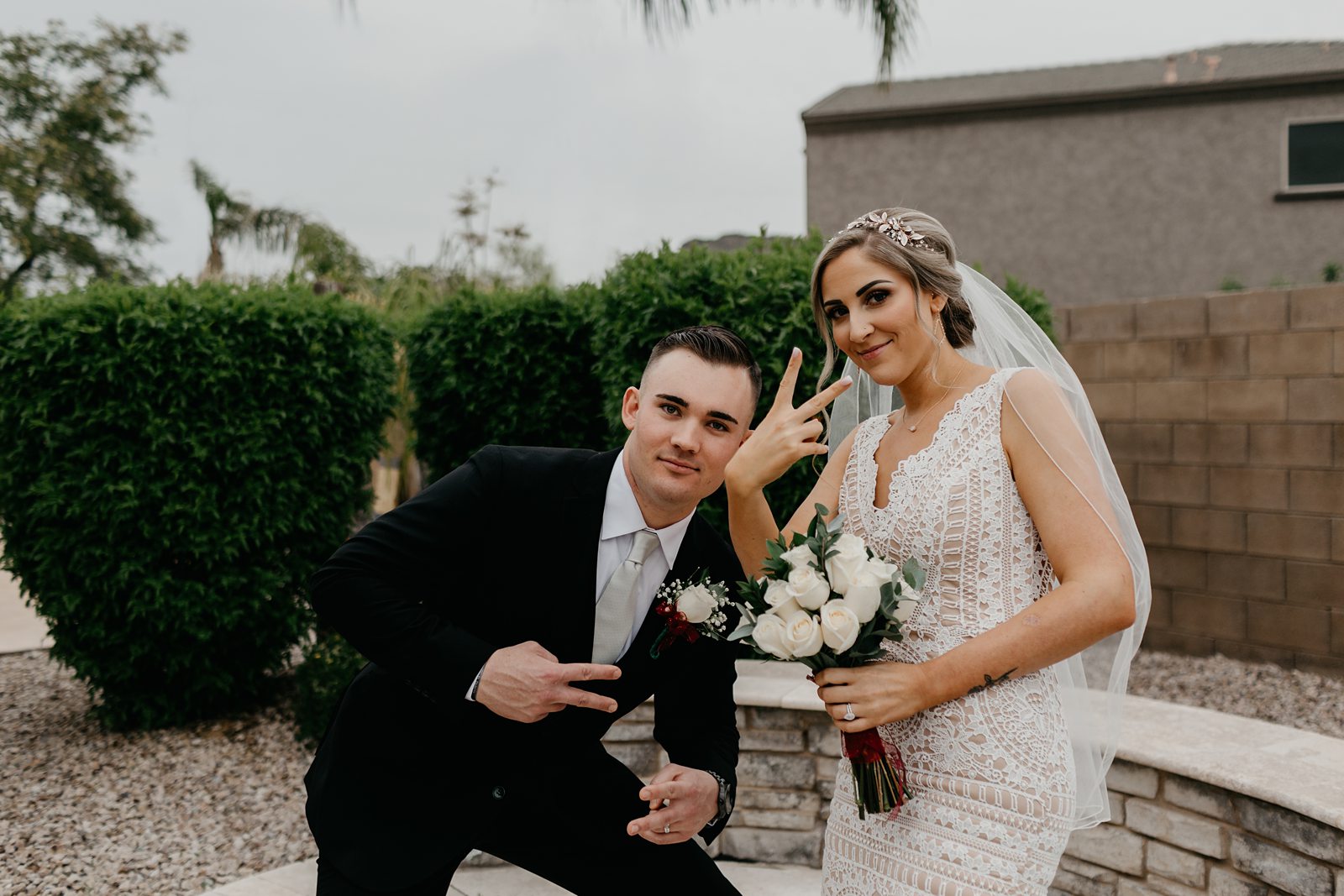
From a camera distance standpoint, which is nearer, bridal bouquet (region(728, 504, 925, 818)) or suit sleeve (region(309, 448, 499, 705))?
bridal bouquet (region(728, 504, 925, 818))

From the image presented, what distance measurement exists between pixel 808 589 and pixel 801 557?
3.4 inches

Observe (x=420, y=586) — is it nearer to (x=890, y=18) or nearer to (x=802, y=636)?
(x=802, y=636)

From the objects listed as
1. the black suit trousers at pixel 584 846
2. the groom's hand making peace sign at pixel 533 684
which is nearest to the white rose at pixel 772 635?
the groom's hand making peace sign at pixel 533 684

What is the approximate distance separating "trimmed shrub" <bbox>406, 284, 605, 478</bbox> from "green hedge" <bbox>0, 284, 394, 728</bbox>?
0.93 metres

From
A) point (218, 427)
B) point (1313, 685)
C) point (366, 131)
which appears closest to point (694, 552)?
point (218, 427)

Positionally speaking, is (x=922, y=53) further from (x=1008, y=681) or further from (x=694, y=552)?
(x=1008, y=681)

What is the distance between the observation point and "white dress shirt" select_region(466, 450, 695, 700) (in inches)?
96.9

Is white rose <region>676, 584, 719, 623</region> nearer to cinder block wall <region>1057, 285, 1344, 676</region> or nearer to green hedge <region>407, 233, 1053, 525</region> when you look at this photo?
green hedge <region>407, 233, 1053, 525</region>

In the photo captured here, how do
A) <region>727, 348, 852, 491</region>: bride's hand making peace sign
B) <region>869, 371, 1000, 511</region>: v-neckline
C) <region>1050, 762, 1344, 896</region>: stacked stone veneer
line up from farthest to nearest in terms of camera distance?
1. <region>1050, 762, 1344, 896</region>: stacked stone veneer
2. <region>869, 371, 1000, 511</region>: v-neckline
3. <region>727, 348, 852, 491</region>: bride's hand making peace sign

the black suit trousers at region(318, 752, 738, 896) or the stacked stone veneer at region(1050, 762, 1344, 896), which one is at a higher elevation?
the black suit trousers at region(318, 752, 738, 896)

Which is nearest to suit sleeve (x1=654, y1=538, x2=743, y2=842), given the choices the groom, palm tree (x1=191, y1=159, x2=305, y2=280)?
the groom

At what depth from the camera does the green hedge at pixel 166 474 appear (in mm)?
5168

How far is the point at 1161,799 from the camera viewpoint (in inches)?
128

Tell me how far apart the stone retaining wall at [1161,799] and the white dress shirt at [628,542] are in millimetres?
844
